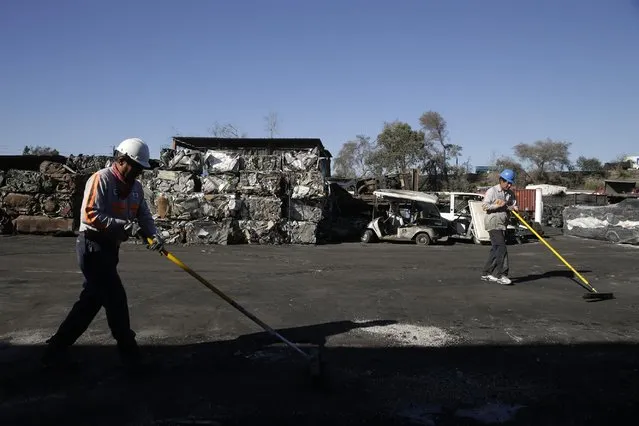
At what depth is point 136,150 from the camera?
446 cm

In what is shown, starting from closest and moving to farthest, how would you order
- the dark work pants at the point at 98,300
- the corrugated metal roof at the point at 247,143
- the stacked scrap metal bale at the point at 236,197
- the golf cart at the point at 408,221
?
the dark work pants at the point at 98,300
the stacked scrap metal bale at the point at 236,197
the golf cart at the point at 408,221
the corrugated metal roof at the point at 247,143

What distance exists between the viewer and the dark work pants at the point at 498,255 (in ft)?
28.5

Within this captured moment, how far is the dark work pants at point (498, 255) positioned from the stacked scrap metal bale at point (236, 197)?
810cm

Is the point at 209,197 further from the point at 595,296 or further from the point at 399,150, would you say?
the point at 399,150

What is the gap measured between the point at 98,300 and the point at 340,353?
2261mm

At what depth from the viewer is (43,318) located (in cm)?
612

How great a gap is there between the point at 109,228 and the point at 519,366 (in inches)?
150

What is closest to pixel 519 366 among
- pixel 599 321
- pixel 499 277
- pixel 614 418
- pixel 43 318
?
pixel 614 418

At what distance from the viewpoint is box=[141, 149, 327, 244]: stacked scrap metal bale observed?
1625 cm

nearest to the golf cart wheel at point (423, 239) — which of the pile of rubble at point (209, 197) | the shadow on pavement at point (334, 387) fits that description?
the pile of rubble at point (209, 197)

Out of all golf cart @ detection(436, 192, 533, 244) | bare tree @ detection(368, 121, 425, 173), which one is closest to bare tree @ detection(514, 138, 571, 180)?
bare tree @ detection(368, 121, 425, 173)

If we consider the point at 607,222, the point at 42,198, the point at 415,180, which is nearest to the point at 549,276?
the point at 607,222

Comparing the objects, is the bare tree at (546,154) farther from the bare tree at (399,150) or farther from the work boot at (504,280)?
the work boot at (504,280)

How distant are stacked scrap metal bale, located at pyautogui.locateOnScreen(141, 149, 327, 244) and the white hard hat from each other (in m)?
11.7
